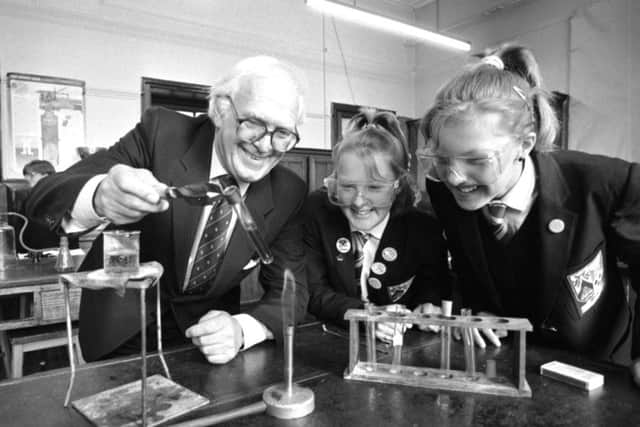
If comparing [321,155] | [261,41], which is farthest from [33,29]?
[321,155]

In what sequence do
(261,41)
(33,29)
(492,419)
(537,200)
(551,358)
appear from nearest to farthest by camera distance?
(492,419) → (551,358) → (537,200) → (33,29) → (261,41)

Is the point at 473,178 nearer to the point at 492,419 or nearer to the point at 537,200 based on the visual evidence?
the point at 537,200

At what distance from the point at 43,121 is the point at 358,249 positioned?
5624 mm

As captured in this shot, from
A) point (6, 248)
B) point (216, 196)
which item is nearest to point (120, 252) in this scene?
point (216, 196)

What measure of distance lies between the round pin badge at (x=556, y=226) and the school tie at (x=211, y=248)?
3.17 ft

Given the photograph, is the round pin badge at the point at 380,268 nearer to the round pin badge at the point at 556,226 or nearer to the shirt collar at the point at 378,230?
the shirt collar at the point at 378,230

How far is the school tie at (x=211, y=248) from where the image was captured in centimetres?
144

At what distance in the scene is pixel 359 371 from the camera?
44.8 inches

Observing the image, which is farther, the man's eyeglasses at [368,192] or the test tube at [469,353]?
the man's eyeglasses at [368,192]

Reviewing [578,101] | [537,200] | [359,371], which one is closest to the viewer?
[359,371]

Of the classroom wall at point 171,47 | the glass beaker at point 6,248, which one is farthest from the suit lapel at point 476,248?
the classroom wall at point 171,47

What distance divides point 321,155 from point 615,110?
410cm

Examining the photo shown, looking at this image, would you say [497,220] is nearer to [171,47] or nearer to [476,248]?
[476,248]

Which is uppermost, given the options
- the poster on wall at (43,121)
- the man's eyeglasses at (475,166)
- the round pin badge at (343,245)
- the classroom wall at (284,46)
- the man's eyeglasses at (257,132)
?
the classroom wall at (284,46)
